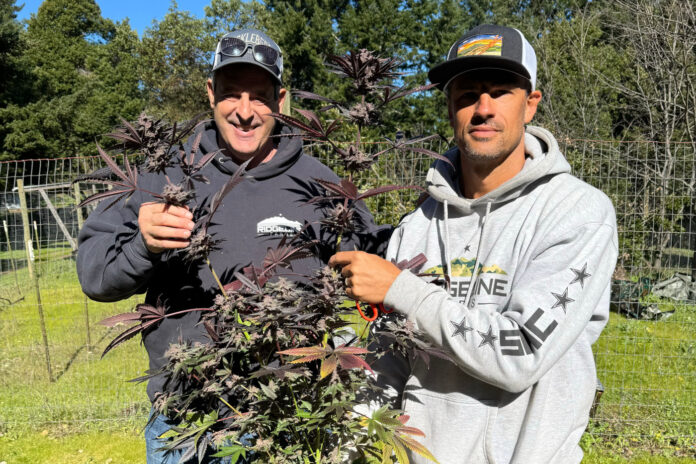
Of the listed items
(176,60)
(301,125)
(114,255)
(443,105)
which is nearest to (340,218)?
(301,125)

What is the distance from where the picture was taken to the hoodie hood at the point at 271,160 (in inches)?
88.7

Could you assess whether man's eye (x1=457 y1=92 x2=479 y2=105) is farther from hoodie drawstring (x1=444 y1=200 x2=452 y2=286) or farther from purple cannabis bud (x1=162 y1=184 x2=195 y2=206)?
purple cannabis bud (x1=162 y1=184 x2=195 y2=206)

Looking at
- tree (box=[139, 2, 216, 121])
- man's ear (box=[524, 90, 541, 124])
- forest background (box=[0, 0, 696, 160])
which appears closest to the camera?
man's ear (box=[524, 90, 541, 124])

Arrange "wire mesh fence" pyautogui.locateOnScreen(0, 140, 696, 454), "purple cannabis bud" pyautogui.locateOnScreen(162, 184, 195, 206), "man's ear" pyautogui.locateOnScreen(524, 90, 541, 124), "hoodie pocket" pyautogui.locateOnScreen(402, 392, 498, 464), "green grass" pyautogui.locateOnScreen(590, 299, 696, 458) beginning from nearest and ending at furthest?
"purple cannabis bud" pyautogui.locateOnScreen(162, 184, 195, 206) < "hoodie pocket" pyautogui.locateOnScreen(402, 392, 498, 464) < "man's ear" pyautogui.locateOnScreen(524, 90, 541, 124) < "green grass" pyautogui.locateOnScreen(590, 299, 696, 458) < "wire mesh fence" pyautogui.locateOnScreen(0, 140, 696, 454)

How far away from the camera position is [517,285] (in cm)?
161

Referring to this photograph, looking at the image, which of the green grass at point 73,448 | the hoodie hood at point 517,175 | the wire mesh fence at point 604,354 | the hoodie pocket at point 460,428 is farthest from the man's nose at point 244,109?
the green grass at point 73,448

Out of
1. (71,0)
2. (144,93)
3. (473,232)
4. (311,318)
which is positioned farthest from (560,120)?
(71,0)

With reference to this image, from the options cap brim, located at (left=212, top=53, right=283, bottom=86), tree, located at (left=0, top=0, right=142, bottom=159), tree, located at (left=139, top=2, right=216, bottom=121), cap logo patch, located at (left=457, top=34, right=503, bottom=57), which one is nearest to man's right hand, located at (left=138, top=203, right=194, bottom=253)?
cap brim, located at (left=212, top=53, right=283, bottom=86)

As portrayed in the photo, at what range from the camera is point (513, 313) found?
1.50m

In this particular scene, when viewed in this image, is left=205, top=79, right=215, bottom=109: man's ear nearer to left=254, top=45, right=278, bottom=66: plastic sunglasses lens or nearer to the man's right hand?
left=254, top=45, right=278, bottom=66: plastic sunglasses lens

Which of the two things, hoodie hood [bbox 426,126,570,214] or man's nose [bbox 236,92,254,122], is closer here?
hoodie hood [bbox 426,126,570,214]

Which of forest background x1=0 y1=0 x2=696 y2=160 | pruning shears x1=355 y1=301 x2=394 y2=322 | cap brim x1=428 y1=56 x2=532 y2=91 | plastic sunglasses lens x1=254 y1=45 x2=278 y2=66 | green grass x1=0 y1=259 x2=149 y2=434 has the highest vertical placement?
forest background x1=0 y1=0 x2=696 y2=160

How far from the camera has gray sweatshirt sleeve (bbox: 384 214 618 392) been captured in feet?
4.78

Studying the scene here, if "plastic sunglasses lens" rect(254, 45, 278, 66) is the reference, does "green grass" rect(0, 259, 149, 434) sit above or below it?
below
